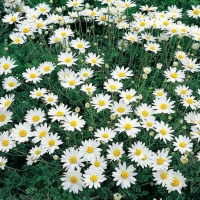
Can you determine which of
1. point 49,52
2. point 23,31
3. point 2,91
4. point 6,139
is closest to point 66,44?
point 49,52

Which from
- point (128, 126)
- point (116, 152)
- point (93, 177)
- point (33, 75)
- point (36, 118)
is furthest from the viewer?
point (33, 75)

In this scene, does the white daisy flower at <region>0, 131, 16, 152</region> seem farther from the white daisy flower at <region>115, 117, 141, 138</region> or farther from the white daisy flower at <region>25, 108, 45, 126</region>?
the white daisy flower at <region>115, 117, 141, 138</region>

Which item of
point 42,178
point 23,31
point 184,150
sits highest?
point 23,31

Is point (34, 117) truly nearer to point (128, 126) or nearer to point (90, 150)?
point (90, 150)

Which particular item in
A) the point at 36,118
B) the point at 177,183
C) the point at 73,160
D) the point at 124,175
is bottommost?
the point at 177,183

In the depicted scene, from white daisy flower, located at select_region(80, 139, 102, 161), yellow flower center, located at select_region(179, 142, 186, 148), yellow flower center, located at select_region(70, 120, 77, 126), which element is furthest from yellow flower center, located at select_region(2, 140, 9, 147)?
yellow flower center, located at select_region(179, 142, 186, 148)

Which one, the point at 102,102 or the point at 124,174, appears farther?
the point at 102,102

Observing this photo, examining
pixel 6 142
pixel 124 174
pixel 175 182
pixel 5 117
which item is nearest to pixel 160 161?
pixel 175 182

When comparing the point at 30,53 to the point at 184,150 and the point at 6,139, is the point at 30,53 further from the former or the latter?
the point at 184,150

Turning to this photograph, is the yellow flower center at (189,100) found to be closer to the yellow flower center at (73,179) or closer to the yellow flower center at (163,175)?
the yellow flower center at (163,175)

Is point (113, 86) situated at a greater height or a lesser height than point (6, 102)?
greater

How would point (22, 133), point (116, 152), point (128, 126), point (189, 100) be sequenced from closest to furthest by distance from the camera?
point (116, 152) → point (128, 126) → point (22, 133) → point (189, 100)
